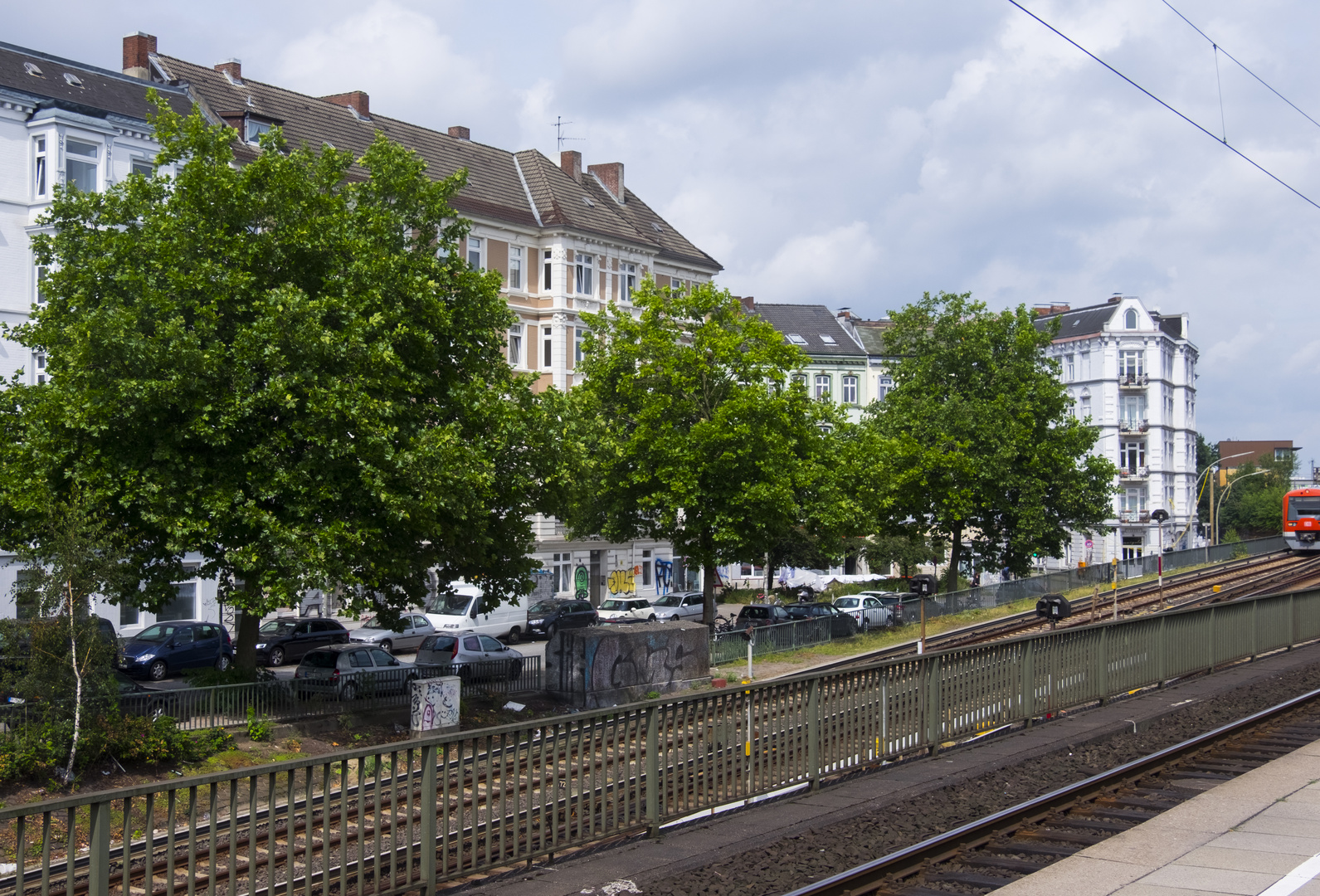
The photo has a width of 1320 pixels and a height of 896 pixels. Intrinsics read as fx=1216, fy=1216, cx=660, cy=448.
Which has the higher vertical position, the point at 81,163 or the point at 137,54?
the point at 137,54

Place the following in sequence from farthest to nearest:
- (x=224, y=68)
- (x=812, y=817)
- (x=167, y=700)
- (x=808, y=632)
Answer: (x=224, y=68)
(x=808, y=632)
(x=167, y=700)
(x=812, y=817)

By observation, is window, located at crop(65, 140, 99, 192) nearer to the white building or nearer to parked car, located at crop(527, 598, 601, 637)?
parked car, located at crop(527, 598, 601, 637)

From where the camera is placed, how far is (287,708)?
73.8 feet

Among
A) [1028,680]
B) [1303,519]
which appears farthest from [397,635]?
[1303,519]

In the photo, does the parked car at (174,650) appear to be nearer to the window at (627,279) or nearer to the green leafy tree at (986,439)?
the green leafy tree at (986,439)

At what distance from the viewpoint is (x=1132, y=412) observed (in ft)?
276

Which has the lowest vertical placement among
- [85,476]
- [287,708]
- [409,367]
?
[287,708]

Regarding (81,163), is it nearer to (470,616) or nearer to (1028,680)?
(470,616)

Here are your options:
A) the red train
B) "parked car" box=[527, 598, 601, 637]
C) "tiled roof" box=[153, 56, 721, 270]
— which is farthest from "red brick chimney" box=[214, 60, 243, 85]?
the red train

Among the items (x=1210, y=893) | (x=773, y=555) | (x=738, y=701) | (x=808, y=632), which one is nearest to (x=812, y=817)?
(x=738, y=701)

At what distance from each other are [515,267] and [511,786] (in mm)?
43456

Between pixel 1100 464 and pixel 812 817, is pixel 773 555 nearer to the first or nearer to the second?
pixel 1100 464

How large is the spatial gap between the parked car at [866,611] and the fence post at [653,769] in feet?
94.5

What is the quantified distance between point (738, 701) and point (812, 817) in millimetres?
1300
